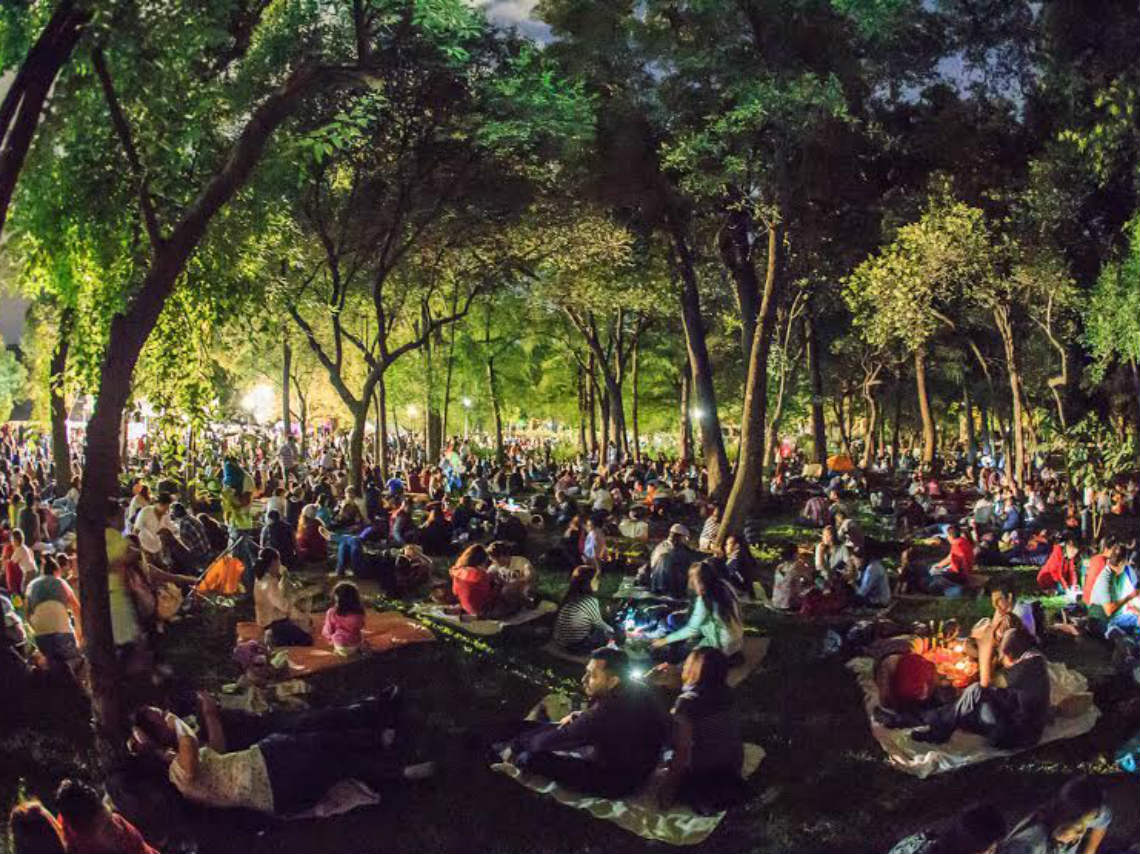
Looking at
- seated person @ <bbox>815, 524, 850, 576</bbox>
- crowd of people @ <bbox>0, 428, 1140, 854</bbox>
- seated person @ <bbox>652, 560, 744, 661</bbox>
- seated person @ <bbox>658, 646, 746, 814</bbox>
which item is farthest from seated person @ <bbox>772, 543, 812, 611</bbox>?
seated person @ <bbox>658, 646, 746, 814</bbox>

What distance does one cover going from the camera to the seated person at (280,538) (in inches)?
610

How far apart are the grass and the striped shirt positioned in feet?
1.02

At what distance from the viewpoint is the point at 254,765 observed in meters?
6.90

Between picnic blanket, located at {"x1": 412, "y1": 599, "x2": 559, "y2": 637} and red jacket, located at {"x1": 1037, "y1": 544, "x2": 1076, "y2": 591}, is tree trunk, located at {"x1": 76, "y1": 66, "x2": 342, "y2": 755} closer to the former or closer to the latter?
picnic blanket, located at {"x1": 412, "y1": 599, "x2": 559, "y2": 637}

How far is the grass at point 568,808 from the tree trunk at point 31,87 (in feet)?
15.3

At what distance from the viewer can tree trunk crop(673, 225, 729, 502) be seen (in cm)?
2409

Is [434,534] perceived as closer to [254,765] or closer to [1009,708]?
[254,765]

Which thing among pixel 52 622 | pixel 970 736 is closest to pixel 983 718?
pixel 970 736

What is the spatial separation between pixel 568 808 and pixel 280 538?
31.8 ft

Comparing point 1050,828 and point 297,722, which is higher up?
point 297,722

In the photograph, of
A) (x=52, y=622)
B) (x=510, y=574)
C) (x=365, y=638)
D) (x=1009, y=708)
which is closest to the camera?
(x=1009, y=708)

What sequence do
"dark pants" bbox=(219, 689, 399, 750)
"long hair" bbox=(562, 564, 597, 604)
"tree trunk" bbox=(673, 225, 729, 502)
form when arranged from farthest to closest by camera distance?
"tree trunk" bbox=(673, 225, 729, 502)
"long hair" bbox=(562, 564, 597, 604)
"dark pants" bbox=(219, 689, 399, 750)

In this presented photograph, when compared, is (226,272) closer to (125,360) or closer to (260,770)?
(125,360)

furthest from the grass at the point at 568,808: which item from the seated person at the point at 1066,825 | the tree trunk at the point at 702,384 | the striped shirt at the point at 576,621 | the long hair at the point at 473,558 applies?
the tree trunk at the point at 702,384
